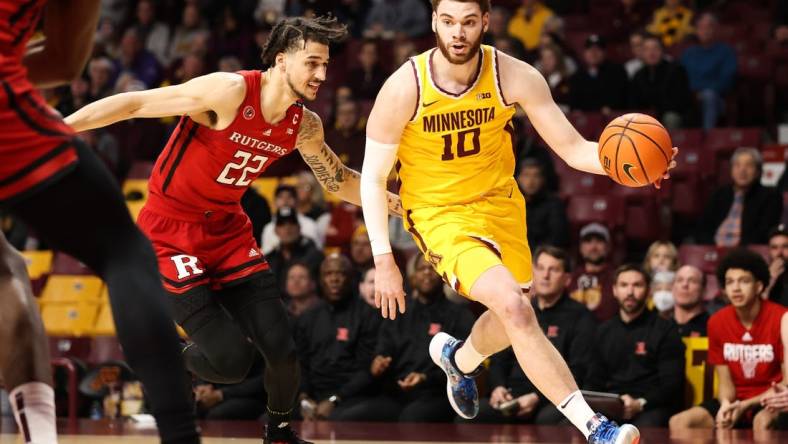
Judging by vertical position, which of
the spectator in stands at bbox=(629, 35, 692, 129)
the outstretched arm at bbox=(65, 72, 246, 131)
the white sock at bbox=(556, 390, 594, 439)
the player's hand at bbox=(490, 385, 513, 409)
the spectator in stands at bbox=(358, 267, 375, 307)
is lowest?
the player's hand at bbox=(490, 385, 513, 409)

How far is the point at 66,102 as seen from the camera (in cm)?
1336

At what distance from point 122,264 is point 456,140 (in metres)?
2.69

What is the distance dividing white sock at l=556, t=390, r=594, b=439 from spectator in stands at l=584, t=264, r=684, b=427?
320 cm

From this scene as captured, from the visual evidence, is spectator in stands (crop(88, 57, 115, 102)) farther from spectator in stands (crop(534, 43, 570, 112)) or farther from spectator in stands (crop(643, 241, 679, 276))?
spectator in stands (crop(643, 241, 679, 276))

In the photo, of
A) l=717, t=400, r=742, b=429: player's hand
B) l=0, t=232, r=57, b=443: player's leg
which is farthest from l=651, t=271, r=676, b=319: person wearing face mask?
l=0, t=232, r=57, b=443: player's leg

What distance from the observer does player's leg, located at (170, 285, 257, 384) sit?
5.54m

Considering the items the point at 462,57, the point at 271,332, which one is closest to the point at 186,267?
the point at 271,332

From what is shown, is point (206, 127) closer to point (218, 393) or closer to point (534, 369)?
point (534, 369)

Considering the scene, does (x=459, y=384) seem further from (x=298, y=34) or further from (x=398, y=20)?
(x=398, y=20)

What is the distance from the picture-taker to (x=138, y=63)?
14703mm

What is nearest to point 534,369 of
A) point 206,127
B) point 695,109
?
point 206,127

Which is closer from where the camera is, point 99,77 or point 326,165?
point 326,165

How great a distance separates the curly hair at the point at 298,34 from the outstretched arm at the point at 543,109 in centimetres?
82

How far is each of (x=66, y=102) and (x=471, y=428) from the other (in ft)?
24.3
